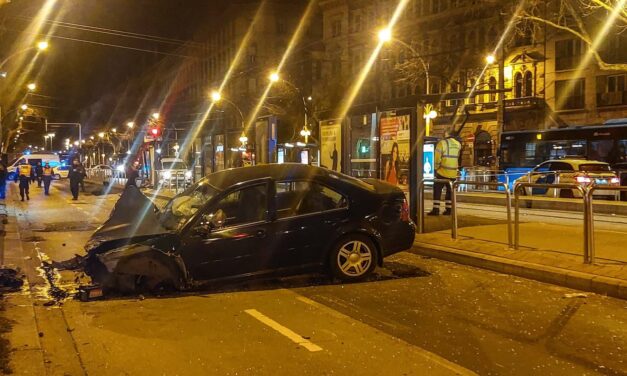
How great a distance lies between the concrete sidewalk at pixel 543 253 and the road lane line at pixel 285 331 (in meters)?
3.94

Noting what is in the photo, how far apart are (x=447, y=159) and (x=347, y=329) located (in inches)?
316

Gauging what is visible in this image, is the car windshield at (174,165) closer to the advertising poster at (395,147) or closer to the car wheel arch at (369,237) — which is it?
the advertising poster at (395,147)

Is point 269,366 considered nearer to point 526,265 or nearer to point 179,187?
point 526,265

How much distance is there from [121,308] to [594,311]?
17.0ft

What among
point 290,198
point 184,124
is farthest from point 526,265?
point 184,124

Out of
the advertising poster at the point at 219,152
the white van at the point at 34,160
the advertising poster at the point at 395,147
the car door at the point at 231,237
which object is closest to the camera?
the car door at the point at 231,237

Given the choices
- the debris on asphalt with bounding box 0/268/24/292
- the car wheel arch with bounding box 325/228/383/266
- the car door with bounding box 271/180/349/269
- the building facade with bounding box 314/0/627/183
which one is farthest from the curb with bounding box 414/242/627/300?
the building facade with bounding box 314/0/627/183

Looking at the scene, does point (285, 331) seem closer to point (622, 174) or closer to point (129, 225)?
point (129, 225)

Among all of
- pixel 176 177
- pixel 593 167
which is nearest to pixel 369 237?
pixel 593 167

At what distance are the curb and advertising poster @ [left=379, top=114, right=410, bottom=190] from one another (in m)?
3.07

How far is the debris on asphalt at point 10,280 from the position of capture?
7.81 meters

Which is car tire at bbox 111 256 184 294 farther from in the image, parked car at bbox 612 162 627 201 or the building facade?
the building facade

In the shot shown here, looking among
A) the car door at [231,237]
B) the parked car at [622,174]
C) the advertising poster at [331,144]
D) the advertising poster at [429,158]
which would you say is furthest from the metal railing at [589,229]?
the advertising poster at [429,158]

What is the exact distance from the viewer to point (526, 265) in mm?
8500
